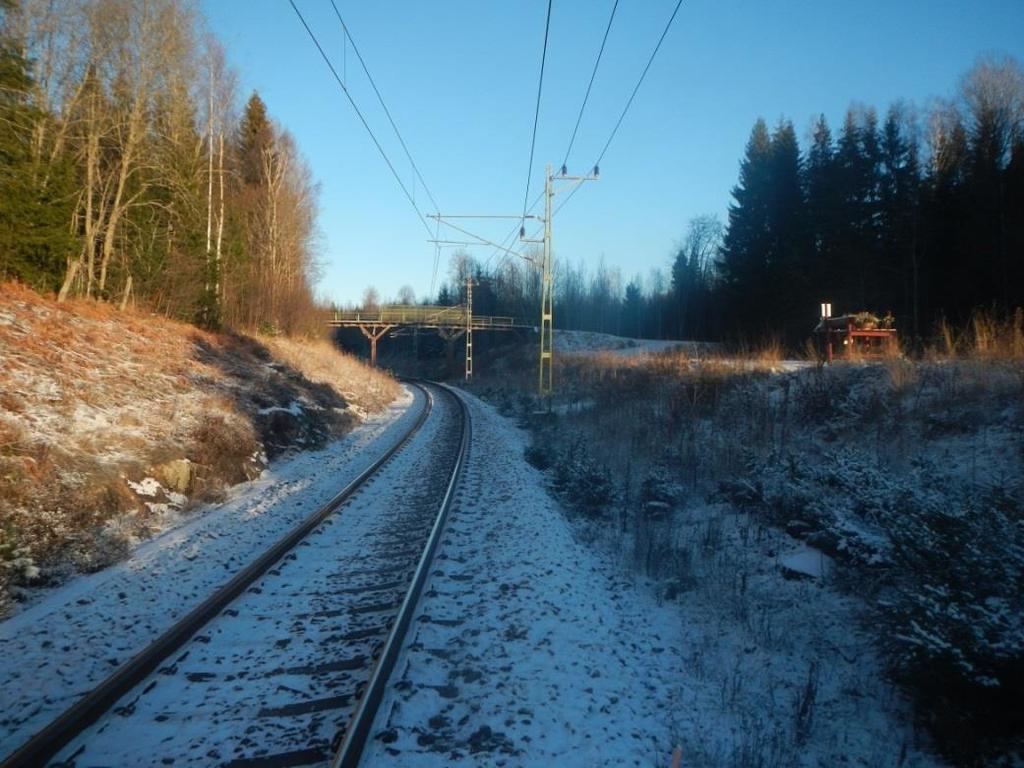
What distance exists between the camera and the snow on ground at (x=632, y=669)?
368 centimetres

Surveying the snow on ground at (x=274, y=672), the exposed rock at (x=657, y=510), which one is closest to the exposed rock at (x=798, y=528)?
the exposed rock at (x=657, y=510)

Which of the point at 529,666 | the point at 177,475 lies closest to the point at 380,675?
the point at 529,666

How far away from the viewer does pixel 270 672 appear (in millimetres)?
4258

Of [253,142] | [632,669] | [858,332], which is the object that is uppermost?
[253,142]

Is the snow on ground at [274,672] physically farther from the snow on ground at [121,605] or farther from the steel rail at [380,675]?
the snow on ground at [121,605]

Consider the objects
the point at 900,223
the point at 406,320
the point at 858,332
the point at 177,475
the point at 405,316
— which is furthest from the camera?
the point at 405,316

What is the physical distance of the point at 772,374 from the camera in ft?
45.5

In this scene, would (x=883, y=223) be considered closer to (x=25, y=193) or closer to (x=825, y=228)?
(x=825, y=228)

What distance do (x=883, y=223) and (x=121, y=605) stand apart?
41145mm

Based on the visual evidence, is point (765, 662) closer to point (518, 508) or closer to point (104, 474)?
point (518, 508)

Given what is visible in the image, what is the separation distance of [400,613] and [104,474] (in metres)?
6.01

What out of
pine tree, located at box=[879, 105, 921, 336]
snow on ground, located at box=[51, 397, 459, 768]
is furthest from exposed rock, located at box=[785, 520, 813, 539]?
pine tree, located at box=[879, 105, 921, 336]

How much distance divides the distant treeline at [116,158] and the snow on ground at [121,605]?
11.6 m

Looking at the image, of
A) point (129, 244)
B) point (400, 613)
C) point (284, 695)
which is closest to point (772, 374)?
point (400, 613)
